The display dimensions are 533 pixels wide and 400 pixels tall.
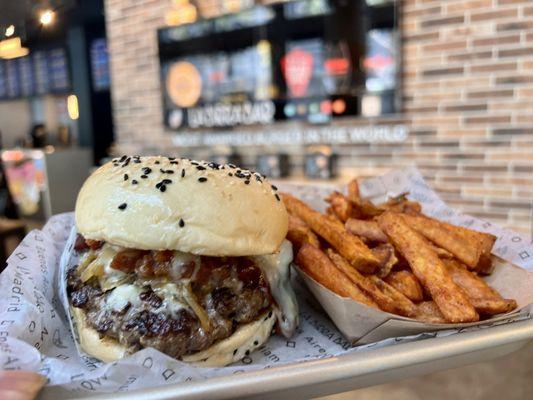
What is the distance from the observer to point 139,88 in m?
6.00

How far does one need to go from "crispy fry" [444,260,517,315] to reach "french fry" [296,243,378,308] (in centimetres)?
32

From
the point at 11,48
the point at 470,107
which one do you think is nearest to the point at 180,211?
the point at 11,48

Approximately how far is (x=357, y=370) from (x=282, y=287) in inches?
19.4

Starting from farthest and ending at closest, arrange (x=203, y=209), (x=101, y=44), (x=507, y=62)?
(x=101, y=44), (x=507, y=62), (x=203, y=209)

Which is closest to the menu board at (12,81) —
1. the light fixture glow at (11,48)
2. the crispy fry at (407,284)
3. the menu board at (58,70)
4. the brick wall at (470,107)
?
the menu board at (58,70)

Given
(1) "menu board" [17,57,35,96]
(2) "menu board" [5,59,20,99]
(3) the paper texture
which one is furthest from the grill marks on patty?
(2) "menu board" [5,59,20,99]

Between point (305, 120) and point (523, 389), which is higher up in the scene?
point (305, 120)

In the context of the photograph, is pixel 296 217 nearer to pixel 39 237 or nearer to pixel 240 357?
pixel 240 357

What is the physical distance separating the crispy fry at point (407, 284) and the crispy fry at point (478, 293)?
14cm

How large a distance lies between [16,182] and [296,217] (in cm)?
643

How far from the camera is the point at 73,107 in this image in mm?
8367

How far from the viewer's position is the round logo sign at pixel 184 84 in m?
5.35

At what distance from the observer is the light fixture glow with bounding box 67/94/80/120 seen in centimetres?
817

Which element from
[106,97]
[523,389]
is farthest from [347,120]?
[106,97]
